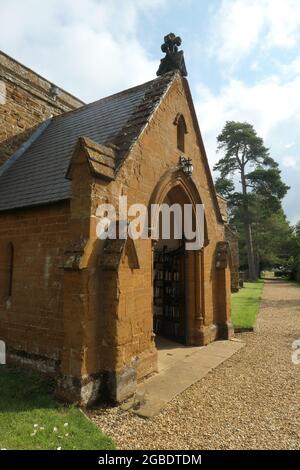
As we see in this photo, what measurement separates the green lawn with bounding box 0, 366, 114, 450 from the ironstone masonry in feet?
1.28

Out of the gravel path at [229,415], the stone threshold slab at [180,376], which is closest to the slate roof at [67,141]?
the stone threshold slab at [180,376]

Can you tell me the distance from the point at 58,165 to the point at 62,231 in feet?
7.51

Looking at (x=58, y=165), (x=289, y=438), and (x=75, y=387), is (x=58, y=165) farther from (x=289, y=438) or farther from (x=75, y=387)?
(x=289, y=438)

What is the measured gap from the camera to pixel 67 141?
30.7ft

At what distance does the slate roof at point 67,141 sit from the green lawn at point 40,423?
356 cm

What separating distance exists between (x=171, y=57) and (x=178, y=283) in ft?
21.7

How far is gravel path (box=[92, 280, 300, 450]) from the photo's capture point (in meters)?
4.62

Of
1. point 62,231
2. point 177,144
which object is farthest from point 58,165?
point 177,144

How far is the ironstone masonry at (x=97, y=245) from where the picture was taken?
5723mm
